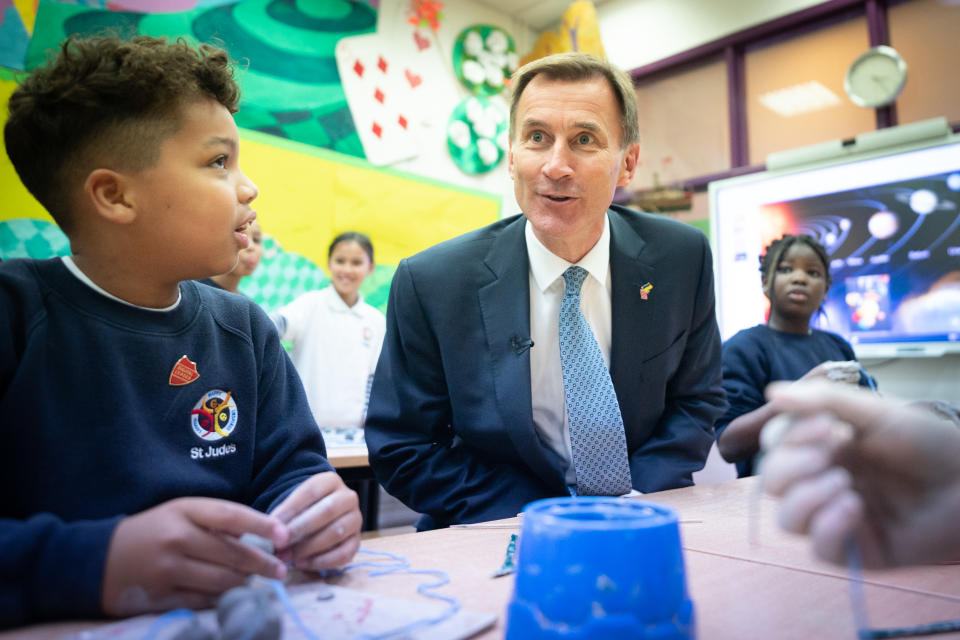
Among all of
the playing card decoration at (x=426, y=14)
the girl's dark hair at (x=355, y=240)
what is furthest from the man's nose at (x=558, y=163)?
the playing card decoration at (x=426, y=14)

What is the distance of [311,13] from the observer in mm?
4445

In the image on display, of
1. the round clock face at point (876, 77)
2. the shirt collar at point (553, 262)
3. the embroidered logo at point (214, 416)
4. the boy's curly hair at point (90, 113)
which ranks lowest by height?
the embroidered logo at point (214, 416)

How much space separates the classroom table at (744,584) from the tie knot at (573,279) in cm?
59

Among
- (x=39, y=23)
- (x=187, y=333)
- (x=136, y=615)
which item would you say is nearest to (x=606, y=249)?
(x=187, y=333)

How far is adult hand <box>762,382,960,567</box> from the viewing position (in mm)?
507

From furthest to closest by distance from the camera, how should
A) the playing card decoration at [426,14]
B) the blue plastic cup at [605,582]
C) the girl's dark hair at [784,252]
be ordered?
the playing card decoration at [426,14]
the girl's dark hair at [784,252]
the blue plastic cup at [605,582]

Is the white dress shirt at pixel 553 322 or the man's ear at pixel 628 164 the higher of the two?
the man's ear at pixel 628 164

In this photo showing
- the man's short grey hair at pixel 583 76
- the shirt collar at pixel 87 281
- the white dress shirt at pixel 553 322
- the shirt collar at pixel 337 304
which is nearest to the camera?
the shirt collar at pixel 87 281

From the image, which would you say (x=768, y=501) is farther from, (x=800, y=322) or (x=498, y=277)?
(x=800, y=322)

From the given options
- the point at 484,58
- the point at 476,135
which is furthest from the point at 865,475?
the point at 484,58

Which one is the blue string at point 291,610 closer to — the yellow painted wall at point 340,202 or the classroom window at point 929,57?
the yellow painted wall at point 340,202

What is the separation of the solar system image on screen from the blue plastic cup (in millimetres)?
3649

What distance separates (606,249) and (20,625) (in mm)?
1279

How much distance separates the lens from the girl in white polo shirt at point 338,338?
3.77 m
